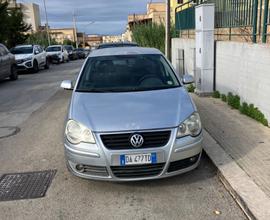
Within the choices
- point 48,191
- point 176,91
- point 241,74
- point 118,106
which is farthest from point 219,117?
point 48,191

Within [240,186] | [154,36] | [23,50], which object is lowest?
[240,186]

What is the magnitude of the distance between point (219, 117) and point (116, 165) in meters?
3.72

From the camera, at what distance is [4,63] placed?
1598 cm

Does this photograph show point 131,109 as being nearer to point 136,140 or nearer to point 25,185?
point 136,140

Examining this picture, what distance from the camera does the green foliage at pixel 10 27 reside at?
2764 centimetres

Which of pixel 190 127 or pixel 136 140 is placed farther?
pixel 190 127

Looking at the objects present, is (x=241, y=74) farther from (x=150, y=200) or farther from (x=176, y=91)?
(x=150, y=200)

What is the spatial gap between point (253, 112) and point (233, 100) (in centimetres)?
114

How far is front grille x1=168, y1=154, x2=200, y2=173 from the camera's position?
4.15 meters

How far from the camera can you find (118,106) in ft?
14.6

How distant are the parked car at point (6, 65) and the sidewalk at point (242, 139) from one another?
10.8 metres

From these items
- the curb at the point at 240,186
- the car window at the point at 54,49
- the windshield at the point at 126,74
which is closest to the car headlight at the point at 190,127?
the curb at the point at 240,186

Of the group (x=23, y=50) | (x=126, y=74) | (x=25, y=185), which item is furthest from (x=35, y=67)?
(x=25, y=185)

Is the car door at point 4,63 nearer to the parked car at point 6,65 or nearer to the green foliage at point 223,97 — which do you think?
the parked car at point 6,65
